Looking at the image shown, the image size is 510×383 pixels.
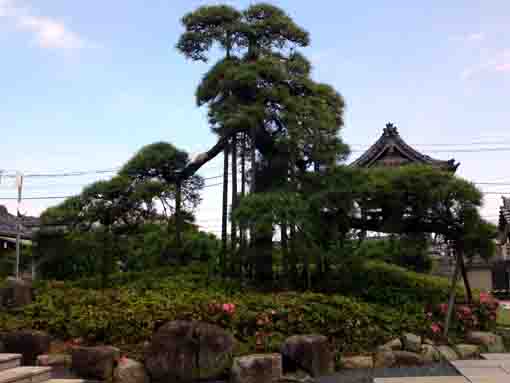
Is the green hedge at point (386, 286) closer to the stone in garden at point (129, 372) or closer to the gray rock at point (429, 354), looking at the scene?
the gray rock at point (429, 354)

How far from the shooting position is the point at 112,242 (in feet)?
34.1

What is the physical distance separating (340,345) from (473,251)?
344 cm

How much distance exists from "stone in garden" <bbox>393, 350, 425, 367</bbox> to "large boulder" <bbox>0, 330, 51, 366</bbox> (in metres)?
4.81

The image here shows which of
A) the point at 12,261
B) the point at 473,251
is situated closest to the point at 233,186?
the point at 473,251

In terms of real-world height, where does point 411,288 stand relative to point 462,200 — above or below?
below

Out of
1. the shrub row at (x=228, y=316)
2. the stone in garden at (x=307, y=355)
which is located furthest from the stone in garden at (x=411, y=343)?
the stone in garden at (x=307, y=355)

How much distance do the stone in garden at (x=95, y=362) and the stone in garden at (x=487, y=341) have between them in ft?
17.8

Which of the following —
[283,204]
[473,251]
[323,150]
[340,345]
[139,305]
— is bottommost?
[340,345]

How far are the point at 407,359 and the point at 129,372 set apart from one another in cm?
376

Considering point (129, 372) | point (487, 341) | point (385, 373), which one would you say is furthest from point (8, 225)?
point (487, 341)

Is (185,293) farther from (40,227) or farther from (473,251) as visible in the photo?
(473,251)

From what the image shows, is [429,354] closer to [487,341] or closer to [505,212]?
[487,341]

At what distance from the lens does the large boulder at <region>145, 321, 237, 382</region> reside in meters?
6.30

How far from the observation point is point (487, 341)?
804 cm
